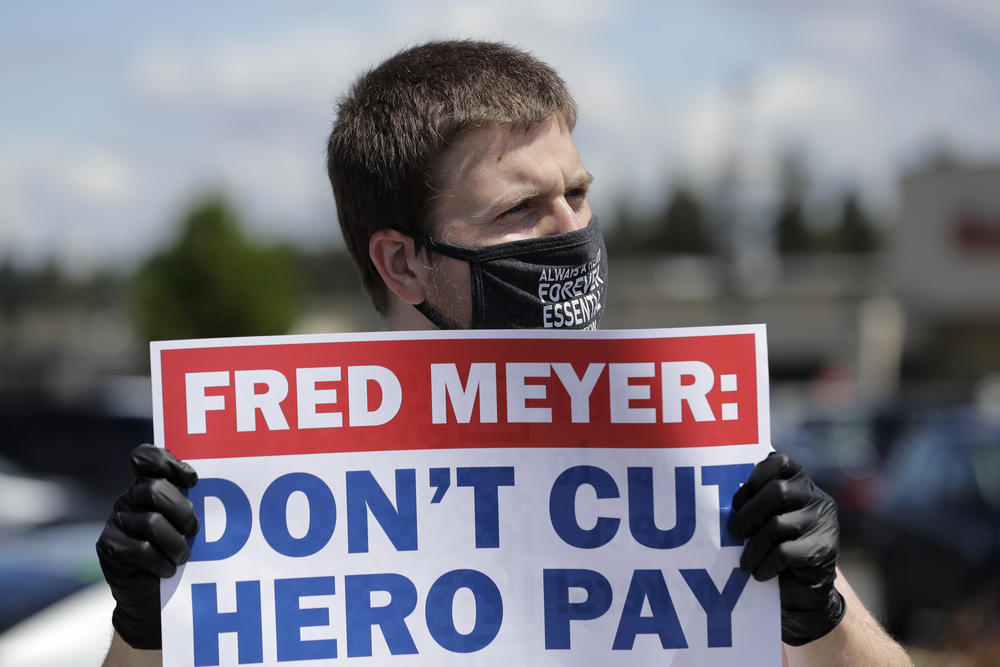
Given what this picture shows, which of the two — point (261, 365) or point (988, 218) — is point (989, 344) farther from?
point (261, 365)

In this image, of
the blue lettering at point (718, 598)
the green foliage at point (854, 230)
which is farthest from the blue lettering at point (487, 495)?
the green foliage at point (854, 230)

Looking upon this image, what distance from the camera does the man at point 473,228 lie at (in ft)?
6.29

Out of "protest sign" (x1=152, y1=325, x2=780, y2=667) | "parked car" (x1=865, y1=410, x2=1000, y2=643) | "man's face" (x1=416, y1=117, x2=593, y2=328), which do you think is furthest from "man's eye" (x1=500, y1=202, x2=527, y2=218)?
"parked car" (x1=865, y1=410, x2=1000, y2=643)

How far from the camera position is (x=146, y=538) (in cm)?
187

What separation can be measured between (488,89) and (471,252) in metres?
0.31

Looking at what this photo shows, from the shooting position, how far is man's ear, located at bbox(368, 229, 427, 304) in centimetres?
221

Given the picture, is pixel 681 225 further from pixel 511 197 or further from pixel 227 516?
pixel 227 516

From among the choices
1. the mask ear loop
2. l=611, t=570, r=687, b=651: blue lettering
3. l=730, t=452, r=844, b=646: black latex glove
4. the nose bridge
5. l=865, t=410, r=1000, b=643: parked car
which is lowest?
l=865, t=410, r=1000, b=643: parked car

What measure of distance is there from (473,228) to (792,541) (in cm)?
81

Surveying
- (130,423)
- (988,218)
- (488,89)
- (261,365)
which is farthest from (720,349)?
(988,218)

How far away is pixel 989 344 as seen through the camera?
35.6 metres

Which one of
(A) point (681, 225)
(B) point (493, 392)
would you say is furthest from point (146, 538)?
(A) point (681, 225)

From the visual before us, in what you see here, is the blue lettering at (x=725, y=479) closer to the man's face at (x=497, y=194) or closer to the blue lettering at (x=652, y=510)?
the blue lettering at (x=652, y=510)

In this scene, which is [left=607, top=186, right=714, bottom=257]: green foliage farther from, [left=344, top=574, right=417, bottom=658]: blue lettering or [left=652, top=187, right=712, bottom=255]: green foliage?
[left=344, top=574, right=417, bottom=658]: blue lettering
